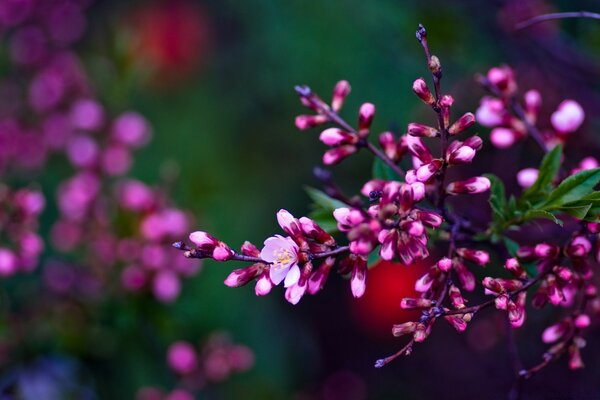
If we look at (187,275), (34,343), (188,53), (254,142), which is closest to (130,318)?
(187,275)

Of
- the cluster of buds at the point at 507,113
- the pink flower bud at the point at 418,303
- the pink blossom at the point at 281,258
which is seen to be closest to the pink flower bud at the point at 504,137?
the cluster of buds at the point at 507,113

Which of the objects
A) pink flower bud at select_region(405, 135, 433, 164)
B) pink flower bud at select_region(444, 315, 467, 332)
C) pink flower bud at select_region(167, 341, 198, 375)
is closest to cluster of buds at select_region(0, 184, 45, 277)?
pink flower bud at select_region(167, 341, 198, 375)

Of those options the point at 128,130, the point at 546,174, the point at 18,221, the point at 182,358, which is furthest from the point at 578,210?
the point at 128,130

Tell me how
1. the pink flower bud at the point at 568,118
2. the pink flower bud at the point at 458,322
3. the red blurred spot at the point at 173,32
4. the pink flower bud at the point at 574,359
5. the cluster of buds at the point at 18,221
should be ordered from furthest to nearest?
the red blurred spot at the point at 173,32 < the cluster of buds at the point at 18,221 < the pink flower bud at the point at 568,118 < the pink flower bud at the point at 574,359 < the pink flower bud at the point at 458,322

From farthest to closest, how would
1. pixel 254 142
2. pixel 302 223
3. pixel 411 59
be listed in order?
pixel 254 142
pixel 411 59
pixel 302 223

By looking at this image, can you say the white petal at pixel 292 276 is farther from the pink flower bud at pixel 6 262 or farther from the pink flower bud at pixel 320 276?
the pink flower bud at pixel 6 262

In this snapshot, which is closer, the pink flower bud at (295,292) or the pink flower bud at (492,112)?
the pink flower bud at (295,292)

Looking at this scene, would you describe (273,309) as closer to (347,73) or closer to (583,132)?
(347,73)

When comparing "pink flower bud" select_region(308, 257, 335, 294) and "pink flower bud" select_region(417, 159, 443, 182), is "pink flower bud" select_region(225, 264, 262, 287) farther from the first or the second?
"pink flower bud" select_region(417, 159, 443, 182)
